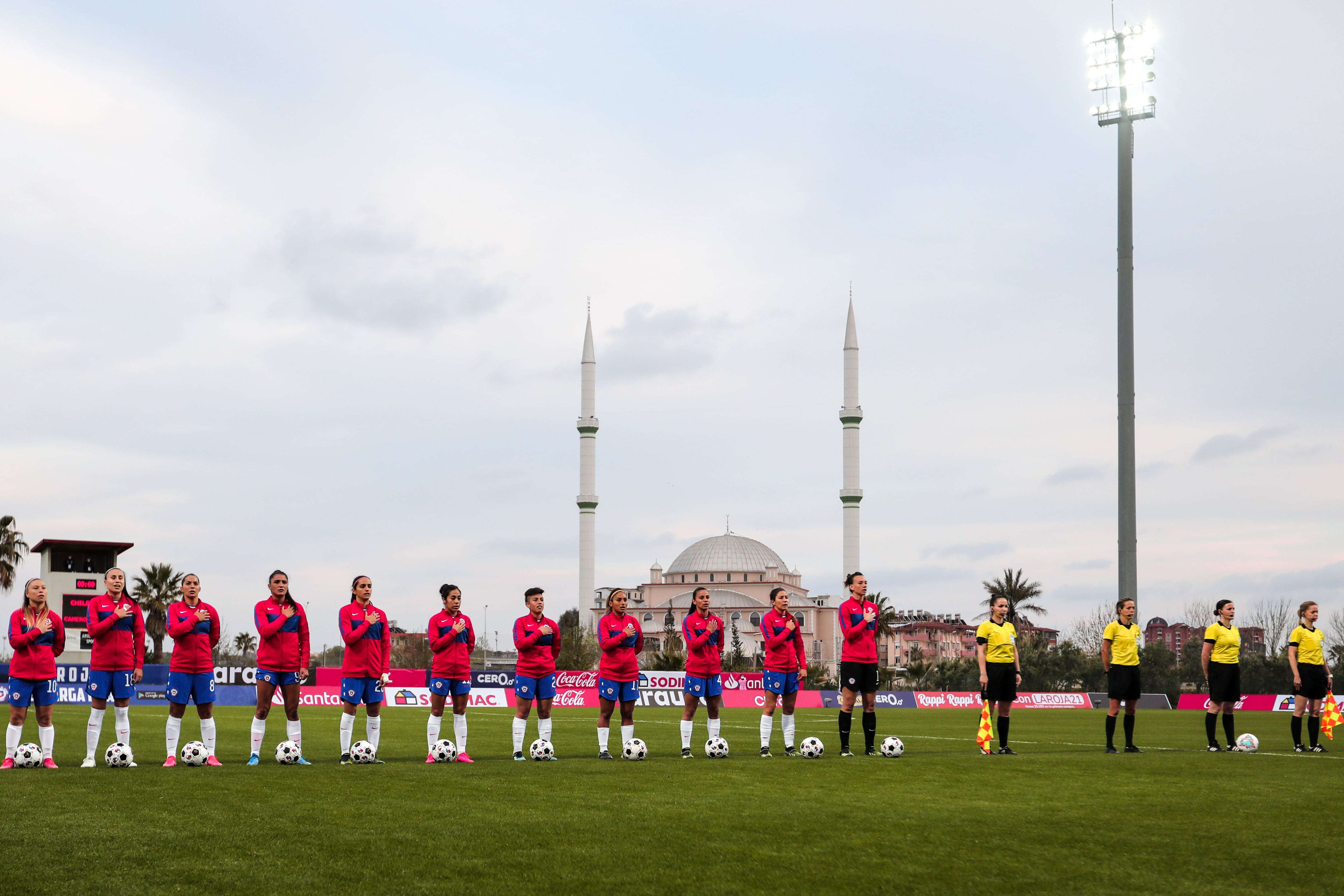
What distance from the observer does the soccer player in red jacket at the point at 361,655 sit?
45.3 feet

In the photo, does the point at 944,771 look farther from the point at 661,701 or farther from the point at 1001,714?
the point at 661,701

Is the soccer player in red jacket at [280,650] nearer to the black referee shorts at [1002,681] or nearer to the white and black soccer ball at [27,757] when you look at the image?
the white and black soccer ball at [27,757]

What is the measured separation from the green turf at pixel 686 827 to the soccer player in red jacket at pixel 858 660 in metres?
1.13

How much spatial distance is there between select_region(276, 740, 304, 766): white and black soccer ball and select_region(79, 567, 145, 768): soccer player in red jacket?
62.4 inches

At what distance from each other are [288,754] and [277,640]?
1339mm

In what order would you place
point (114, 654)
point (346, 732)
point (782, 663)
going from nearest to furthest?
point (114, 654), point (346, 732), point (782, 663)

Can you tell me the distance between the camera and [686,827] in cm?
831

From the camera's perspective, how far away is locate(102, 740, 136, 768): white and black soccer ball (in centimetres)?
1284

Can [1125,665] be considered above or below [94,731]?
above

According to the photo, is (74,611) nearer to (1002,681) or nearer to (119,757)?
(119,757)

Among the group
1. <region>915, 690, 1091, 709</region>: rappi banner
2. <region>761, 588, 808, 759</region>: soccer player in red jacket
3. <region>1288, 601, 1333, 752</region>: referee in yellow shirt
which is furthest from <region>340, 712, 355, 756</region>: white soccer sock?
<region>915, 690, 1091, 709</region>: rappi banner

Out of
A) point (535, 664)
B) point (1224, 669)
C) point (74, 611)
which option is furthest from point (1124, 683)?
point (74, 611)

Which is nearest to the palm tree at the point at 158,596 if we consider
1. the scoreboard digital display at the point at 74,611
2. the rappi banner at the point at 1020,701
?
the scoreboard digital display at the point at 74,611

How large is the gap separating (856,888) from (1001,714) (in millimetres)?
9473
